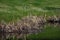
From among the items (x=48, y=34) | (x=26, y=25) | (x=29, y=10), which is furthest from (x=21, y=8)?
(x=48, y=34)

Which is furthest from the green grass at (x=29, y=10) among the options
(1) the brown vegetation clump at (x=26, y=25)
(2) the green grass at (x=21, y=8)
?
(1) the brown vegetation clump at (x=26, y=25)

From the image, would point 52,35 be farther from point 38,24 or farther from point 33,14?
point 33,14

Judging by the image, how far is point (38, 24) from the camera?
4547 centimetres

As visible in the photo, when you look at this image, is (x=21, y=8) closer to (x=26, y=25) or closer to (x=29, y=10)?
(x=29, y=10)

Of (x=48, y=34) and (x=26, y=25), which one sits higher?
(x=26, y=25)

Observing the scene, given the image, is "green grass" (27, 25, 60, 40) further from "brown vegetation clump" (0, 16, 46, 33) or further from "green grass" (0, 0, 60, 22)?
"green grass" (0, 0, 60, 22)

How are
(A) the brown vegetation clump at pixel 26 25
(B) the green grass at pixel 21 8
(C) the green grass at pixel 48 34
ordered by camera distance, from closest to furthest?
(C) the green grass at pixel 48 34, (A) the brown vegetation clump at pixel 26 25, (B) the green grass at pixel 21 8

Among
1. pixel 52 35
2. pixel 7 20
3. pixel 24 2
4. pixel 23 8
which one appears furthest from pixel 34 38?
pixel 24 2

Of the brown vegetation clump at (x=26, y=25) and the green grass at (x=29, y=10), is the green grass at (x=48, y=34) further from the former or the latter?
the brown vegetation clump at (x=26, y=25)

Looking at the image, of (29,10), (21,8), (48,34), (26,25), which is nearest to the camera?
(48,34)

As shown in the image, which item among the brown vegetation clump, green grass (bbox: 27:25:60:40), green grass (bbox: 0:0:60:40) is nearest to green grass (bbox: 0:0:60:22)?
green grass (bbox: 0:0:60:40)

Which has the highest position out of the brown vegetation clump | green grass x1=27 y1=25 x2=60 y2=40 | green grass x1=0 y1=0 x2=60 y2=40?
green grass x1=0 y1=0 x2=60 y2=40

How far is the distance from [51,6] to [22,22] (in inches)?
438

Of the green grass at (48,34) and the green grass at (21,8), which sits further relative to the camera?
the green grass at (21,8)
